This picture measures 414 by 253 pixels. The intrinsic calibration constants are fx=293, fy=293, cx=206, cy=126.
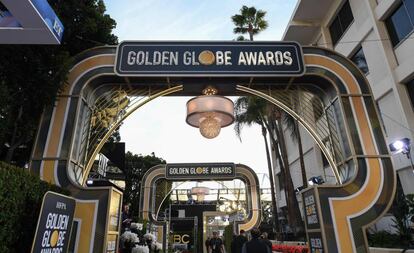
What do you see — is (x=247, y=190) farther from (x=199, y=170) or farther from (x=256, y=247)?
(x=256, y=247)

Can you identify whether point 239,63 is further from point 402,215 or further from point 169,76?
point 402,215

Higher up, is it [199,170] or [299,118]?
[199,170]

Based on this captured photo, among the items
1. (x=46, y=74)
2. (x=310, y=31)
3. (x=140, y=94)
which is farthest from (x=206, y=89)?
(x=310, y=31)

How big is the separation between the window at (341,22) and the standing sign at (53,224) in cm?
1471

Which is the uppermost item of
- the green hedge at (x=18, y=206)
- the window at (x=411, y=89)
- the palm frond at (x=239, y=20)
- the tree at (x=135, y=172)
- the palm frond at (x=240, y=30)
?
the palm frond at (x=239, y=20)

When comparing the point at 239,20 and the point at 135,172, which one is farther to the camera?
the point at 135,172

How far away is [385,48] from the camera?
11.0 m

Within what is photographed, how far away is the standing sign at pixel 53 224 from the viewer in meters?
3.28

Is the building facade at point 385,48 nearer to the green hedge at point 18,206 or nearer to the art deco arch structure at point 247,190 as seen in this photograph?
the art deco arch structure at point 247,190

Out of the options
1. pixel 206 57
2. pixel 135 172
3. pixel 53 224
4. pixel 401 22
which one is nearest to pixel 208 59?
pixel 206 57

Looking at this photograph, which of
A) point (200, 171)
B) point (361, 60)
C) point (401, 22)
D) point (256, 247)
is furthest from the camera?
point (200, 171)

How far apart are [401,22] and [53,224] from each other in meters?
12.4

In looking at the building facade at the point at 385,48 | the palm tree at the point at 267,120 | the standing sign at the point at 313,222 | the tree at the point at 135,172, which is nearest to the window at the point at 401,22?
the building facade at the point at 385,48

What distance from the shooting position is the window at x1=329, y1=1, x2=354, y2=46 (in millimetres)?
14350
